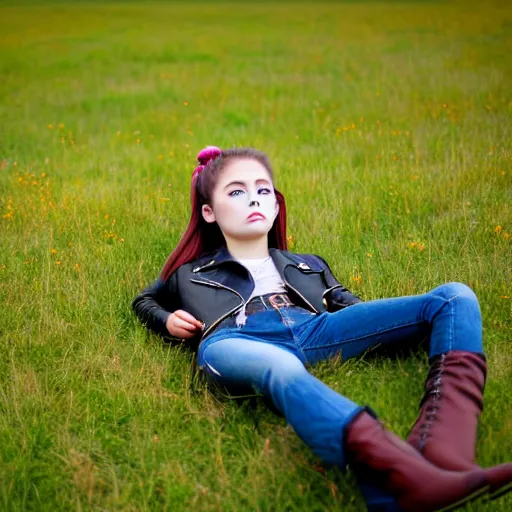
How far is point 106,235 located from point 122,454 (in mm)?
2720

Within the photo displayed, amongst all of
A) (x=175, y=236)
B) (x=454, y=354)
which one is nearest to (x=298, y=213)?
(x=175, y=236)

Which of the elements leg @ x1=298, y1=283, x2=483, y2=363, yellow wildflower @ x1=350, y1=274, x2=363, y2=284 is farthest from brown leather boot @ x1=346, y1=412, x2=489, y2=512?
yellow wildflower @ x1=350, y1=274, x2=363, y2=284

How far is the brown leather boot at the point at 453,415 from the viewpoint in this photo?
2811 mm

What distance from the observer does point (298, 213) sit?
20.3ft

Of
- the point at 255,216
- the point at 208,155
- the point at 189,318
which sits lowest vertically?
the point at 189,318

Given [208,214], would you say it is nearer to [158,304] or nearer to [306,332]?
[158,304]

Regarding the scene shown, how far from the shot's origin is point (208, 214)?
445cm

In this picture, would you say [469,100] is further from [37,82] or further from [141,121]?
[37,82]

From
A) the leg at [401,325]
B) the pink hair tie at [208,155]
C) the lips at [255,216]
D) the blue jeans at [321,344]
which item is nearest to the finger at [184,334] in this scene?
the blue jeans at [321,344]

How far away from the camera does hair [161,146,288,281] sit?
4.41m

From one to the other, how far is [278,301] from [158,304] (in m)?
0.81

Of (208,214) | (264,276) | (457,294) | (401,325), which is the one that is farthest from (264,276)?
(457,294)

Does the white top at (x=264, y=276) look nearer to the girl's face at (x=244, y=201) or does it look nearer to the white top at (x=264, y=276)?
the white top at (x=264, y=276)

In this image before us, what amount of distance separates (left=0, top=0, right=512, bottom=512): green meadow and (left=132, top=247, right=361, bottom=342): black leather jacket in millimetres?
242
